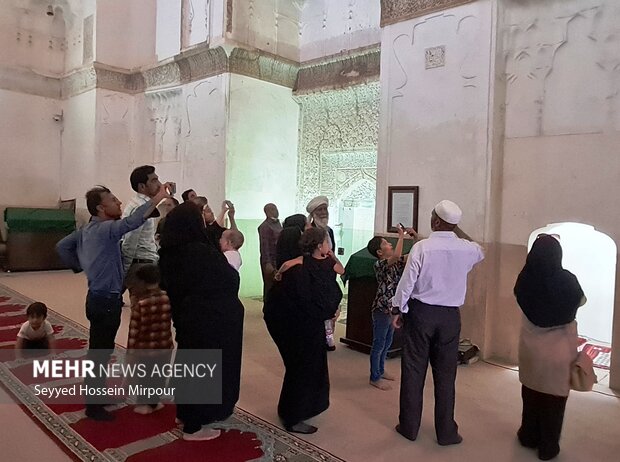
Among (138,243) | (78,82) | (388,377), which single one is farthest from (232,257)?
(78,82)

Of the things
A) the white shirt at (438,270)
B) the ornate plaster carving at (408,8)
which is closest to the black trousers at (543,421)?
the white shirt at (438,270)

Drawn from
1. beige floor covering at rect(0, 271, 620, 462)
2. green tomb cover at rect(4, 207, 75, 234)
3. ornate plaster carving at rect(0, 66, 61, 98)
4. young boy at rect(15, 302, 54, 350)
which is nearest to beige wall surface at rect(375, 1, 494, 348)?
beige floor covering at rect(0, 271, 620, 462)

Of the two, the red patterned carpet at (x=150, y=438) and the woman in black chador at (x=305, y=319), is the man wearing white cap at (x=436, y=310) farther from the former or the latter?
the red patterned carpet at (x=150, y=438)

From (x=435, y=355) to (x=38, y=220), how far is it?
812 cm

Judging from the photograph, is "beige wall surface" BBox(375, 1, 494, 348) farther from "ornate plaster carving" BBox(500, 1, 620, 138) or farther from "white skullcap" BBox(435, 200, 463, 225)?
"white skullcap" BBox(435, 200, 463, 225)

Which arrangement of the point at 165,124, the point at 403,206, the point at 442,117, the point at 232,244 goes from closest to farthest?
the point at 232,244 < the point at 442,117 < the point at 403,206 < the point at 165,124

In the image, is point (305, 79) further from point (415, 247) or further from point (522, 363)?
point (522, 363)

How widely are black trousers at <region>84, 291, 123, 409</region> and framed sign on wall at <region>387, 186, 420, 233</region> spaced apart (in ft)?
9.98

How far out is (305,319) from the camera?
9.39ft

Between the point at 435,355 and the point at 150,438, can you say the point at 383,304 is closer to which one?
the point at 435,355

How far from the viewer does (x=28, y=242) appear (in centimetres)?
863

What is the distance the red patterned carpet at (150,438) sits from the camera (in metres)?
2.62

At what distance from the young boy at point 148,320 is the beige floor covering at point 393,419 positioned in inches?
26.3

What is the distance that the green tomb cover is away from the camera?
8492mm
